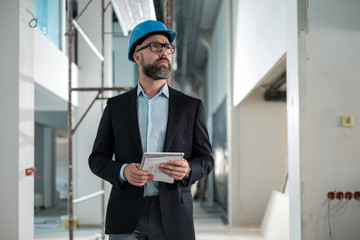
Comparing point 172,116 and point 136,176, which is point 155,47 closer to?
point 172,116

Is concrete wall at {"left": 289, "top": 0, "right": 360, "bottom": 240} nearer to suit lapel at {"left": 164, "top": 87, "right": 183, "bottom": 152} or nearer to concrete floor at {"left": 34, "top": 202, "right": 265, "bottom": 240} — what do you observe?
suit lapel at {"left": 164, "top": 87, "right": 183, "bottom": 152}

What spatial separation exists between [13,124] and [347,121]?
9.56 feet

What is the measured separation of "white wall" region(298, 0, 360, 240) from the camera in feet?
10.4

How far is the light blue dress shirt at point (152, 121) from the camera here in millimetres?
1821

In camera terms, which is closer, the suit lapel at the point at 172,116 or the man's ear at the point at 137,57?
the suit lapel at the point at 172,116

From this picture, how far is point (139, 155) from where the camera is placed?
70.5 inches

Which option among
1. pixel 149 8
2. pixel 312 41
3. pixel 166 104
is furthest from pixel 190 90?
pixel 166 104

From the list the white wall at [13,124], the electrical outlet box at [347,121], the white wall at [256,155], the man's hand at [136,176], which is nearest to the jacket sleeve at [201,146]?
the man's hand at [136,176]

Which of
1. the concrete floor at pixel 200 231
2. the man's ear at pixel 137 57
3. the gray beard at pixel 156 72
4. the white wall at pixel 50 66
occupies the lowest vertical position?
the concrete floor at pixel 200 231

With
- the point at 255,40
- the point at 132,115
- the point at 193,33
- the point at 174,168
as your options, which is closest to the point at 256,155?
the point at 255,40

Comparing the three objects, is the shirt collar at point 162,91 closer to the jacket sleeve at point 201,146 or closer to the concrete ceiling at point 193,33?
the jacket sleeve at point 201,146

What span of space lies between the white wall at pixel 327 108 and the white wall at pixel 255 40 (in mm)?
797

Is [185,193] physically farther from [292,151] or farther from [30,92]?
[30,92]

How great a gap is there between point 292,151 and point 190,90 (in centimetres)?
Result: 1437
